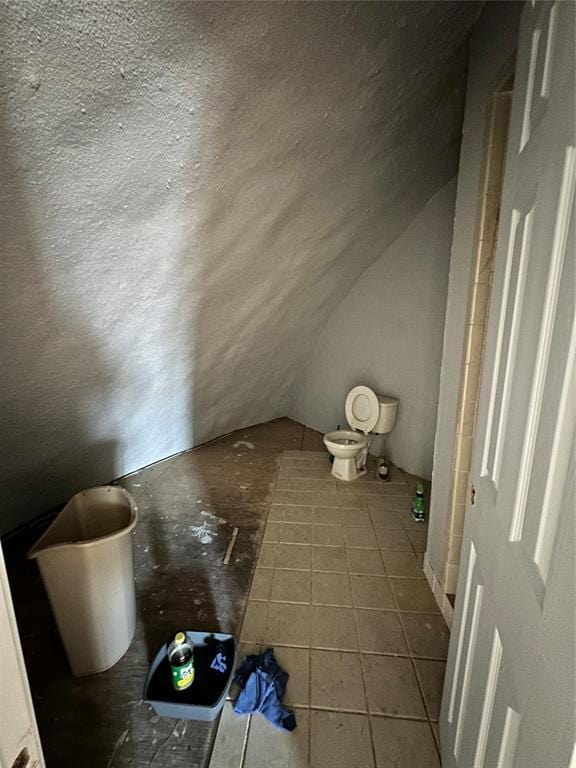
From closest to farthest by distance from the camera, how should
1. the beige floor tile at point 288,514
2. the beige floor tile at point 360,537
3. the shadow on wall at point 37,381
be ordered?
1. the shadow on wall at point 37,381
2. the beige floor tile at point 360,537
3. the beige floor tile at point 288,514

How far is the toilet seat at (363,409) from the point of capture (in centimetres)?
306

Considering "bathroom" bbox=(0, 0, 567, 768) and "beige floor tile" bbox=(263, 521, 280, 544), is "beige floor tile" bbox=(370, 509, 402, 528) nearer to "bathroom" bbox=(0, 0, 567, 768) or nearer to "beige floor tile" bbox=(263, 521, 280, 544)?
"bathroom" bbox=(0, 0, 567, 768)

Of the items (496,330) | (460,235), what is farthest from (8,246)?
(460,235)

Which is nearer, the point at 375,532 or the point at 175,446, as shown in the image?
the point at 375,532

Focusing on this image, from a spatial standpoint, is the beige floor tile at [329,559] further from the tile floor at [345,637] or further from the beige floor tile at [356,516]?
the beige floor tile at [356,516]

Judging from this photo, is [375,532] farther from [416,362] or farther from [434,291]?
[434,291]

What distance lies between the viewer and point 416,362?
2.95 meters

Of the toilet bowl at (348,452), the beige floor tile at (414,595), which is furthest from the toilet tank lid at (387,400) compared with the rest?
the beige floor tile at (414,595)

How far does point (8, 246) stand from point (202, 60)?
731 mm

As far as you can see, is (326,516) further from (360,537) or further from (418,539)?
(418,539)

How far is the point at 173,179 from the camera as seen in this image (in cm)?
127

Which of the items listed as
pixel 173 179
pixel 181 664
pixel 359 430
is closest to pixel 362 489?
pixel 359 430

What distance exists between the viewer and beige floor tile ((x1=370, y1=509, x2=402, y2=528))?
2426 mm

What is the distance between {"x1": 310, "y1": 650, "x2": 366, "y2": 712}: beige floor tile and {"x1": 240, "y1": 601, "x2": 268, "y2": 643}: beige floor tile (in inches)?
9.4
